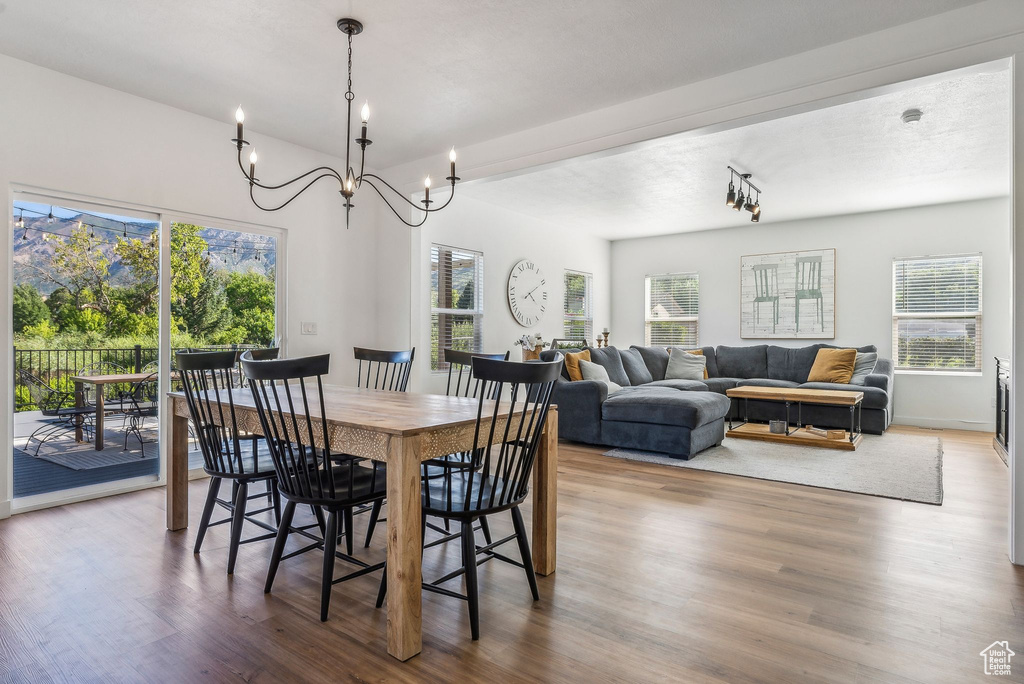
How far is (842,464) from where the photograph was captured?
4.44 metres

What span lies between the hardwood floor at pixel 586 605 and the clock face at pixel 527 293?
383 centimetres

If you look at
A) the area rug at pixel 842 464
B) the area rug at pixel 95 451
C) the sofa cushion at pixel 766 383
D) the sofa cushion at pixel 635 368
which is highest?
the sofa cushion at pixel 635 368

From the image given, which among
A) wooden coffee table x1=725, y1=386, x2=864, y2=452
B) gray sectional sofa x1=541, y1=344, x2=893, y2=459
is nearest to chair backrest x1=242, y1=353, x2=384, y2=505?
gray sectional sofa x1=541, y1=344, x2=893, y2=459

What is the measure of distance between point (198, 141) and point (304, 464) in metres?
3.14

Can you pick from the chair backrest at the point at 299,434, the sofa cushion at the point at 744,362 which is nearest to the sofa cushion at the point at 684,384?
the sofa cushion at the point at 744,362

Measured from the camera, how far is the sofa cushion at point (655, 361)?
282 inches

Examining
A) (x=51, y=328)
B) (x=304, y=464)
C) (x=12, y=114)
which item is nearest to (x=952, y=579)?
(x=304, y=464)

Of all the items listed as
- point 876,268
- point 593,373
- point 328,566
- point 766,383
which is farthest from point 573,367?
point 876,268

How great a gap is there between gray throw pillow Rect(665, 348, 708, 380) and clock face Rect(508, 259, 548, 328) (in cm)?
176

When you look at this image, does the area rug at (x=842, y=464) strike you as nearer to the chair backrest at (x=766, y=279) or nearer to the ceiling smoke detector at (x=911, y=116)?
the ceiling smoke detector at (x=911, y=116)

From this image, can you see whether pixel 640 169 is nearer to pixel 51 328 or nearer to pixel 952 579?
pixel 952 579

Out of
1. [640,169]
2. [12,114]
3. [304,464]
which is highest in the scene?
[640,169]

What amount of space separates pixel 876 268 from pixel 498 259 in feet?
15.0

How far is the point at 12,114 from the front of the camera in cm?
321
